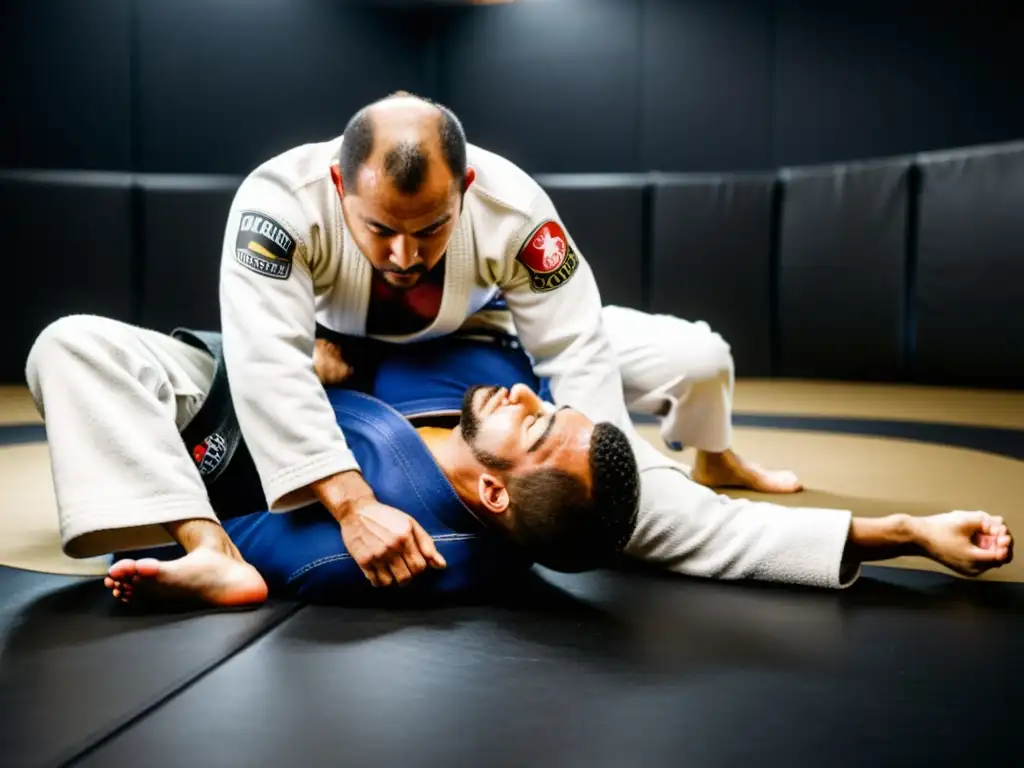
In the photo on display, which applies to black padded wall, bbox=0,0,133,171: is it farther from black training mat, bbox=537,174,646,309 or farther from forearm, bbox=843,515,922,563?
forearm, bbox=843,515,922,563

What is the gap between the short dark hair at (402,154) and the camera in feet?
5.28

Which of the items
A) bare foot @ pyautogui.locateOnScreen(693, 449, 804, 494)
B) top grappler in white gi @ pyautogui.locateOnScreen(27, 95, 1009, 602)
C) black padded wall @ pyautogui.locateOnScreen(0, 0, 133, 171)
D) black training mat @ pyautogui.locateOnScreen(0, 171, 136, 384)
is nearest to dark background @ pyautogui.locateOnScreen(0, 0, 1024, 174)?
black padded wall @ pyautogui.locateOnScreen(0, 0, 133, 171)

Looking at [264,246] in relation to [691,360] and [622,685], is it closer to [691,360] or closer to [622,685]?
[622,685]

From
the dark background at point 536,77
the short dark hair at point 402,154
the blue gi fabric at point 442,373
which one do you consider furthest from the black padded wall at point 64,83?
the short dark hair at point 402,154

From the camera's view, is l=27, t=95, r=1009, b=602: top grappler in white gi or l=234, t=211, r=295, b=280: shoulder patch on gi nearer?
l=27, t=95, r=1009, b=602: top grappler in white gi

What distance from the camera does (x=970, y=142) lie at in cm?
560

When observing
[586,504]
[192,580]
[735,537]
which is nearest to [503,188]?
[586,504]

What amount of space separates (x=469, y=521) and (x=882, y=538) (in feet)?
2.39

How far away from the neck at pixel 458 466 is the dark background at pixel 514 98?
401cm

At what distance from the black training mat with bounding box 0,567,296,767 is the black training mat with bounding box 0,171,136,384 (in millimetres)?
3754

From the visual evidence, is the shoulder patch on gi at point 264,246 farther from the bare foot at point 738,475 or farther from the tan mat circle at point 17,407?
the tan mat circle at point 17,407

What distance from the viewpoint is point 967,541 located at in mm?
1771

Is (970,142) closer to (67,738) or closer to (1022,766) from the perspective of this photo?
(1022,766)

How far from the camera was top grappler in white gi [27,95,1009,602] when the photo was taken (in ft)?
5.43
